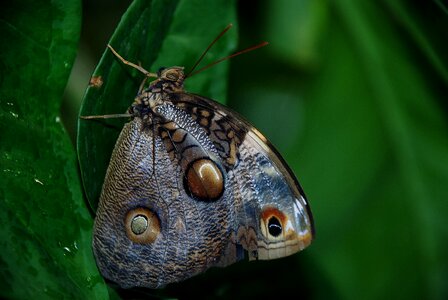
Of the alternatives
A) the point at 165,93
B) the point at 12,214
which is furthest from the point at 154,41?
the point at 12,214

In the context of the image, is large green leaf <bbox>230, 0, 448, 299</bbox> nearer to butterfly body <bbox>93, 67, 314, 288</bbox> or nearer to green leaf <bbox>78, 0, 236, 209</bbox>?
green leaf <bbox>78, 0, 236, 209</bbox>

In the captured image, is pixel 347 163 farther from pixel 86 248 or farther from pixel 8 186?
pixel 8 186

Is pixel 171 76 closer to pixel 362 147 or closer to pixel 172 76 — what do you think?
pixel 172 76

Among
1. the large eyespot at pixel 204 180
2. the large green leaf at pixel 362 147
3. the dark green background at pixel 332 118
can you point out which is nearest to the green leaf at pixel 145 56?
the dark green background at pixel 332 118

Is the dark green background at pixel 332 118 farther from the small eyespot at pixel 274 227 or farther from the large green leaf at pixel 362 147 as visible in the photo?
the small eyespot at pixel 274 227

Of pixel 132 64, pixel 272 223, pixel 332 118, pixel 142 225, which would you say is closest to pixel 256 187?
pixel 272 223

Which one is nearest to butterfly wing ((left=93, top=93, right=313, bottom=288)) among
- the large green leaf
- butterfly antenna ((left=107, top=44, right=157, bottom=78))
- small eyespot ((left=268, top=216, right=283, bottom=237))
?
small eyespot ((left=268, top=216, right=283, bottom=237))
